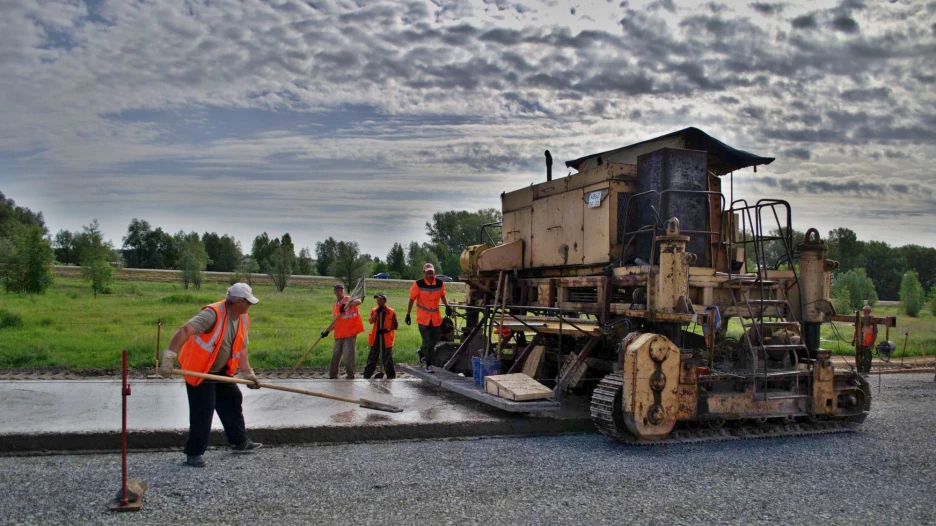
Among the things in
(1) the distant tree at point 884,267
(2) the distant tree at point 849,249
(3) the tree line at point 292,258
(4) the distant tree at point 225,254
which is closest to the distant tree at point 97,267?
(3) the tree line at point 292,258

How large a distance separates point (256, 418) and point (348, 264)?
34.5 metres

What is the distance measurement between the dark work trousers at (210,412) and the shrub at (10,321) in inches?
584

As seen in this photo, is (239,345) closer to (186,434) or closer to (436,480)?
(186,434)

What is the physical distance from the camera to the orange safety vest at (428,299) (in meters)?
11.6

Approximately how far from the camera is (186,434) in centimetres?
690

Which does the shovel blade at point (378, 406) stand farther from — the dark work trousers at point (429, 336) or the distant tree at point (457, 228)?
the distant tree at point (457, 228)

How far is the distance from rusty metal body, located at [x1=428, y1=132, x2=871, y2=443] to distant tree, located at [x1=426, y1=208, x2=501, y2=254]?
2371 inches

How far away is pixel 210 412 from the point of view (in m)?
6.41

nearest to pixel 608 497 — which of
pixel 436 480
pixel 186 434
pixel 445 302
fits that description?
pixel 436 480

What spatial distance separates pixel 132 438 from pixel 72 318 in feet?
55.9

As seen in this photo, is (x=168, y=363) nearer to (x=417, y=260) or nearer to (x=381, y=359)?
(x=381, y=359)

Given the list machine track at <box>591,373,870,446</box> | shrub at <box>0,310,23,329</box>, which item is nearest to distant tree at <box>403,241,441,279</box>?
shrub at <box>0,310,23,329</box>

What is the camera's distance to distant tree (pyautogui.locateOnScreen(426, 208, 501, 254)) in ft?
237

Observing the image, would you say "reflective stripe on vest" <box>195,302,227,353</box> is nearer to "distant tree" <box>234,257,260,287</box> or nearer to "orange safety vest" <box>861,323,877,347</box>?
"orange safety vest" <box>861,323,877,347</box>
